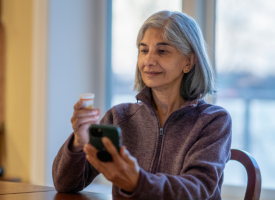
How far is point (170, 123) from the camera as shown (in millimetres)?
1393

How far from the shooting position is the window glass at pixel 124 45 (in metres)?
2.56

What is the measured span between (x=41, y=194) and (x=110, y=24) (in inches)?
67.2

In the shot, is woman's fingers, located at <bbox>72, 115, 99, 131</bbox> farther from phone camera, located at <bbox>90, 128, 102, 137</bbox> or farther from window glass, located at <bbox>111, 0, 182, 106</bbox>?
window glass, located at <bbox>111, 0, 182, 106</bbox>

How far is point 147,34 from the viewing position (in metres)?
1.46

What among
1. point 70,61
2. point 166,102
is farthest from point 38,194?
point 70,61

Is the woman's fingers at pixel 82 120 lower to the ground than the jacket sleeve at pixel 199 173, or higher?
higher

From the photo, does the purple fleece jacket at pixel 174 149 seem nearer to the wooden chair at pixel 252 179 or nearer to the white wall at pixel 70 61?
the wooden chair at pixel 252 179

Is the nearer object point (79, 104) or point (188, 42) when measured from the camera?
point (79, 104)

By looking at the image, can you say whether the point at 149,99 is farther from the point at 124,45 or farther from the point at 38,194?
the point at 124,45

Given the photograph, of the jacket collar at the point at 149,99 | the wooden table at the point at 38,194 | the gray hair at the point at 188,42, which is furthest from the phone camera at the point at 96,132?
the gray hair at the point at 188,42

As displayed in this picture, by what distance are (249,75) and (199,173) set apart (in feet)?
3.74

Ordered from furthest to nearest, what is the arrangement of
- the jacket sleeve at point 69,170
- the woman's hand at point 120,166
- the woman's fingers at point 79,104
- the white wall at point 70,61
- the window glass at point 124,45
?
the window glass at point 124,45, the white wall at point 70,61, the jacket sleeve at point 69,170, the woman's fingers at point 79,104, the woman's hand at point 120,166

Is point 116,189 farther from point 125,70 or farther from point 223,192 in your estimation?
point 125,70

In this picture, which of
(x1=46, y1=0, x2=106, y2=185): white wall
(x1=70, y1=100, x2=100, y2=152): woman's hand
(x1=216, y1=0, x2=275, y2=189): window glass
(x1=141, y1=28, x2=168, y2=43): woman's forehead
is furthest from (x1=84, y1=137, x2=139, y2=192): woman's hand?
(x1=46, y1=0, x2=106, y2=185): white wall
